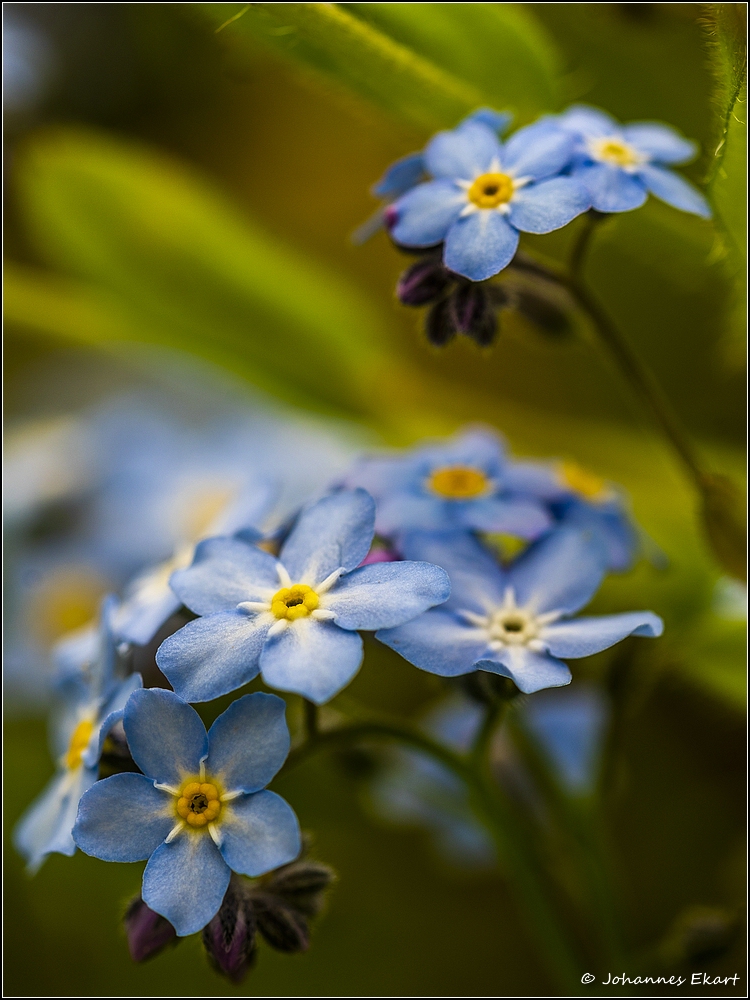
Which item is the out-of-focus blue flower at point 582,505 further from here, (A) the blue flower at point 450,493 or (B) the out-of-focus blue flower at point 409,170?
(B) the out-of-focus blue flower at point 409,170

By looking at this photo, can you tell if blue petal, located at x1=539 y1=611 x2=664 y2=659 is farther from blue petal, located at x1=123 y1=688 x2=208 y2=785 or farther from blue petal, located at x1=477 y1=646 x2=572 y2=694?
blue petal, located at x1=123 y1=688 x2=208 y2=785

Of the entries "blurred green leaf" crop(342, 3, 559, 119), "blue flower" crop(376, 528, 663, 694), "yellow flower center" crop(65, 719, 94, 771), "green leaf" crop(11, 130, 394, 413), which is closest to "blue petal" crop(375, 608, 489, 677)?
"blue flower" crop(376, 528, 663, 694)

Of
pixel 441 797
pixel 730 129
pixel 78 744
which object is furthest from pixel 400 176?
pixel 441 797

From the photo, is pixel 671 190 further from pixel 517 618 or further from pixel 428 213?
pixel 517 618

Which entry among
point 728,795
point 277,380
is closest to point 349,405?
point 277,380

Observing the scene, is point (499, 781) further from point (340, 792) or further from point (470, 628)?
point (470, 628)

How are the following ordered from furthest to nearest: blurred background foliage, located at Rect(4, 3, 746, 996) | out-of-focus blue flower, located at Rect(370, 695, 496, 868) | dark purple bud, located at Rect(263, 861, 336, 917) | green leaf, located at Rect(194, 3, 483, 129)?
out-of-focus blue flower, located at Rect(370, 695, 496, 868) → blurred background foliage, located at Rect(4, 3, 746, 996) → green leaf, located at Rect(194, 3, 483, 129) → dark purple bud, located at Rect(263, 861, 336, 917)

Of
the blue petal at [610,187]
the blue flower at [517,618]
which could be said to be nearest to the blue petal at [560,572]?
the blue flower at [517,618]
